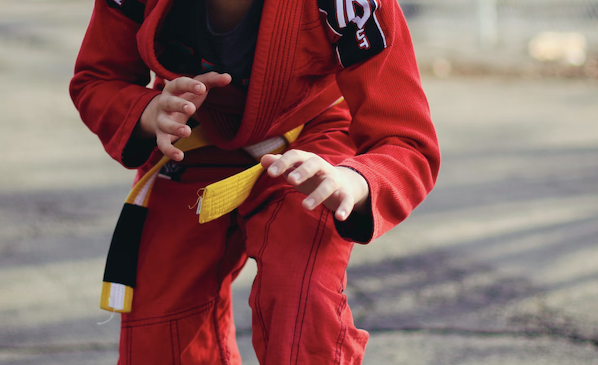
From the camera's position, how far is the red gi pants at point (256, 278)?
1160mm

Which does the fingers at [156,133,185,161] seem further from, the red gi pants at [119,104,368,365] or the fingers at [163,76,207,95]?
the red gi pants at [119,104,368,365]

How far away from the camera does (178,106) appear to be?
1207 mm

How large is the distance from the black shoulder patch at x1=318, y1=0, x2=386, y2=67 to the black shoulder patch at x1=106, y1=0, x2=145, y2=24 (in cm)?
42

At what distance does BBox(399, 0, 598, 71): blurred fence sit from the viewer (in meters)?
7.12

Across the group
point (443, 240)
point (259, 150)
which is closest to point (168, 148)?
point (259, 150)

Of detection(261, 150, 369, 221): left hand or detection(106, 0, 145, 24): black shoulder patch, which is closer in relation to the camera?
detection(261, 150, 369, 221): left hand

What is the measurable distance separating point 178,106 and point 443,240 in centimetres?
195

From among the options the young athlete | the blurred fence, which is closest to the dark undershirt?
the young athlete

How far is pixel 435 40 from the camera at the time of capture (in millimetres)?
8148

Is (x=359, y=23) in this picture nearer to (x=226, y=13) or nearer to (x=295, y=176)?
(x=226, y=13)

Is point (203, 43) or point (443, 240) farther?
point (443, 240)

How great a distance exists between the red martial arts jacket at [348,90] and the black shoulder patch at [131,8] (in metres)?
0.07

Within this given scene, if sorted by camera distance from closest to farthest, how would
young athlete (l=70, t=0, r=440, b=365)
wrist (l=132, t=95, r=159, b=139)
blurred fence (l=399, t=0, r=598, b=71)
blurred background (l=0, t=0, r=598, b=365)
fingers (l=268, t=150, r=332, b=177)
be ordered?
fingers (l=268, t=150, r=332, b=177)
young athlete (l=70, t=0, r=440, b=365)
wrist (l=132, t=95, r=159, b=139)
blurred background (l=0, t=0, r=598, b=365)
blurred fence (l=399, t=0, r=598, b=71)


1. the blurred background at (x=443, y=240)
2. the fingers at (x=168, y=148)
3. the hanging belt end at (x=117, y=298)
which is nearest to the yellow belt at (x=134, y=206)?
the hanging belt end at (x=117, y=298)
